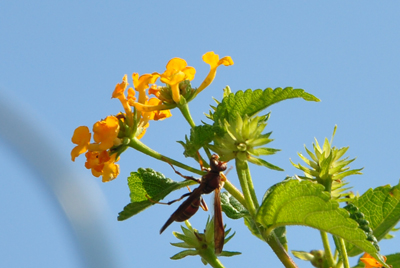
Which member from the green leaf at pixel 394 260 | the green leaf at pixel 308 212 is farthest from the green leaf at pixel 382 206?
the green leaf at pixel 308 212

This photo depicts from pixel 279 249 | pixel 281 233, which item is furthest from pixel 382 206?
pixel 279 249

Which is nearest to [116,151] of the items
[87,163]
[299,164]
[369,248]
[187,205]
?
[87,163]

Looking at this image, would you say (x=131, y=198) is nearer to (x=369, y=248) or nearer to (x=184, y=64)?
(x=184, y=64)

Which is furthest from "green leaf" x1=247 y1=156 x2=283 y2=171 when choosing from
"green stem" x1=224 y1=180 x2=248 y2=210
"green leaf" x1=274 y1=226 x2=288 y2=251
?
"green leaf" x1=274 y1=226 x2=288 y2=251

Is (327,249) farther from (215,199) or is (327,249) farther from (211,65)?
(211,65)

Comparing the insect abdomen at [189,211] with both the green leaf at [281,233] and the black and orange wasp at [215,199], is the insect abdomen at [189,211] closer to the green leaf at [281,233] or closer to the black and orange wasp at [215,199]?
the black and orange wasp at [215,199]

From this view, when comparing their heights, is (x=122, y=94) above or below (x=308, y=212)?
above

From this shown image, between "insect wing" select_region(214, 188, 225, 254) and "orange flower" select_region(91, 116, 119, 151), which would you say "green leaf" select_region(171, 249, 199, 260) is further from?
"orange flower" select_region(91, 116, 119, 151)
